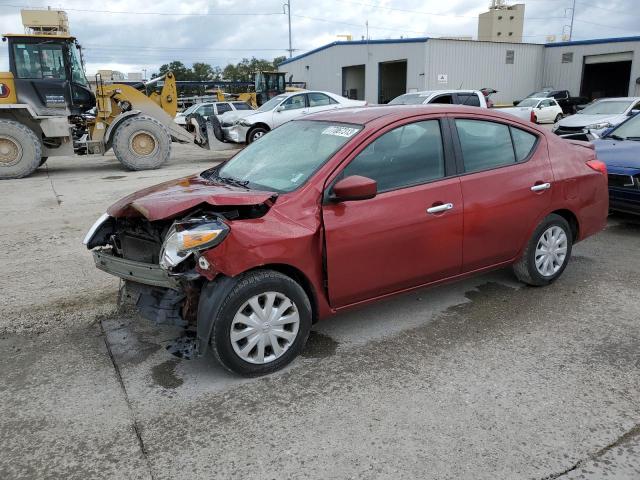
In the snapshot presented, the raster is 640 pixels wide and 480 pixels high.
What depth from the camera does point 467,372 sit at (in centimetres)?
341

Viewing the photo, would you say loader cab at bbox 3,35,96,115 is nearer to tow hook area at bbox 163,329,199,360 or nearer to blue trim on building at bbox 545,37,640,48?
tow hook area at bbox 163,329,199,360

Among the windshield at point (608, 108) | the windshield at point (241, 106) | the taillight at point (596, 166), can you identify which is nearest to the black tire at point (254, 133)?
the windshield at point (241, 106)

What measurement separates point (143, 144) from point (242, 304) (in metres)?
10.8

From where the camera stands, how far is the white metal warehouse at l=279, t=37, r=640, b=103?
112 feet

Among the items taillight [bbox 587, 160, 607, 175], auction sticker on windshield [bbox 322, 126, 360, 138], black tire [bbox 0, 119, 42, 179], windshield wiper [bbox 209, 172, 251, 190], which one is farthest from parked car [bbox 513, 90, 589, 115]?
windshield wiper [bbox 209, 172, 251, 190]

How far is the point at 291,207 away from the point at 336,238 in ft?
1.16

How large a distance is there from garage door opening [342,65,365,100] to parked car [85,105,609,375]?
123 ft

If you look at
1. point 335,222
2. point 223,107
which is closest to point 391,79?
point 223,107

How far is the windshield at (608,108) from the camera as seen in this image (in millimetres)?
15781

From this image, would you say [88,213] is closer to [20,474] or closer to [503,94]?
[20,474]

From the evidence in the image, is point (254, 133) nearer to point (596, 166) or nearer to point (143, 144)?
point (143, 144)

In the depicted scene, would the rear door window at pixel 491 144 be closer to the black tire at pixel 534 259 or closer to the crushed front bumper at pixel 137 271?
the black tire at pixel 534 259

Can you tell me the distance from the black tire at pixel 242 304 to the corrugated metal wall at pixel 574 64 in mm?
38308

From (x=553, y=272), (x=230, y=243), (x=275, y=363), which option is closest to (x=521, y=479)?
(x=275, y=363)
